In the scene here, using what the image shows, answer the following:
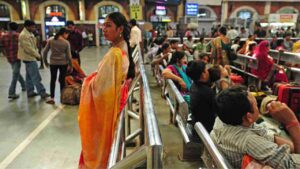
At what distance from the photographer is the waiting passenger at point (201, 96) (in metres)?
2.81

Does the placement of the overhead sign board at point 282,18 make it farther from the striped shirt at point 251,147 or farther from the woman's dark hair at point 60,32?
the striped shirt at point 251,147

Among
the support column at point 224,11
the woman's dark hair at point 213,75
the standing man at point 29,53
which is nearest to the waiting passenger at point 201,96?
the woman's dark hair at point 213,75

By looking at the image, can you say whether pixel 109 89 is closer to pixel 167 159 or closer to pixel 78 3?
pixel 167 159

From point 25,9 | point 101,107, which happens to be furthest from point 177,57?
point 25,9

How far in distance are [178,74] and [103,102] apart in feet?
8.25

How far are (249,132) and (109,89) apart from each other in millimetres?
873

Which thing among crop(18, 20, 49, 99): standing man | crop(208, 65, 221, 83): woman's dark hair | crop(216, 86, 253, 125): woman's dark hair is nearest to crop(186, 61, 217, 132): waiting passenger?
crop(208, 65, 221, 83): woman's dark hair

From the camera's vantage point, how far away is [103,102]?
172 centimetres

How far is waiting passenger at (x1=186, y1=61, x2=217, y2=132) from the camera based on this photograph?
9.23ft

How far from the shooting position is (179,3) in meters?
23.4

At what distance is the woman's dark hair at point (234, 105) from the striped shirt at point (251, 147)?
0.19ft

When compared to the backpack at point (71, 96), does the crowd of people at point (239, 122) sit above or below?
above

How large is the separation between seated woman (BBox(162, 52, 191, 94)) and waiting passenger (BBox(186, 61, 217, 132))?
3.46 feet

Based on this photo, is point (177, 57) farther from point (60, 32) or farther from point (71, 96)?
point (60, 32)
